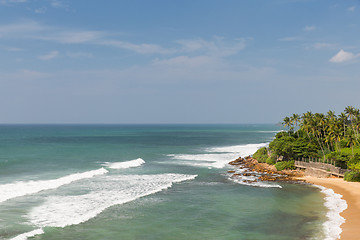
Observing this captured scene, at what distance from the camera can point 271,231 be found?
25578 millimetres

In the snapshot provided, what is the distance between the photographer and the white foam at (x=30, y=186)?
3709cm

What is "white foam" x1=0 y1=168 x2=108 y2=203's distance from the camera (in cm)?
3709

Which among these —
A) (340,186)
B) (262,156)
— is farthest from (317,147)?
(340,186)

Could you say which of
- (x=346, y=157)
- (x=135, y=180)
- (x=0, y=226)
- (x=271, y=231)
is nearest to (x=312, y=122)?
(x=346, y=157)

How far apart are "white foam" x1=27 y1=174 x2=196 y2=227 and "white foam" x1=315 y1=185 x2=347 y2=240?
20.7 meters

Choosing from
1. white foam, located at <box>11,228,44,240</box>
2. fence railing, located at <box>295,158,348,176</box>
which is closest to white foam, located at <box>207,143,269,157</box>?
fence railing, located at <box>295,158,348,176</box>

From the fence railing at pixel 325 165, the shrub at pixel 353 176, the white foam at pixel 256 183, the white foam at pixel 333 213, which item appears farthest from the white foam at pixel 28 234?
the fence railing at pixel 325 165

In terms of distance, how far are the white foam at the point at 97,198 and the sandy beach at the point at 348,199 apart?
20.8m

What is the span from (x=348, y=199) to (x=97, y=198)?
2978 centimetres

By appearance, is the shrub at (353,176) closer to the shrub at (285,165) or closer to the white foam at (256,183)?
the white foam at (256,183)

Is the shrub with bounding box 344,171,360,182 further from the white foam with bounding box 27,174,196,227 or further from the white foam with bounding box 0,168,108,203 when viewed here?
the white foam with bounding box 0,168,108,203

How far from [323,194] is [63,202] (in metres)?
31.8

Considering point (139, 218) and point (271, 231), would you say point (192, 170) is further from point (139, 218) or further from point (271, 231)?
point (271, 231)

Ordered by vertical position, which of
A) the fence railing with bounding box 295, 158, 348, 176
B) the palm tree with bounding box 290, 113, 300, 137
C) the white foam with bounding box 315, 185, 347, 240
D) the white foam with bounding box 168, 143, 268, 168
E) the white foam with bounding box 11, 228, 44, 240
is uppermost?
the palm tree with bounding box 290, 113, 300, 137
